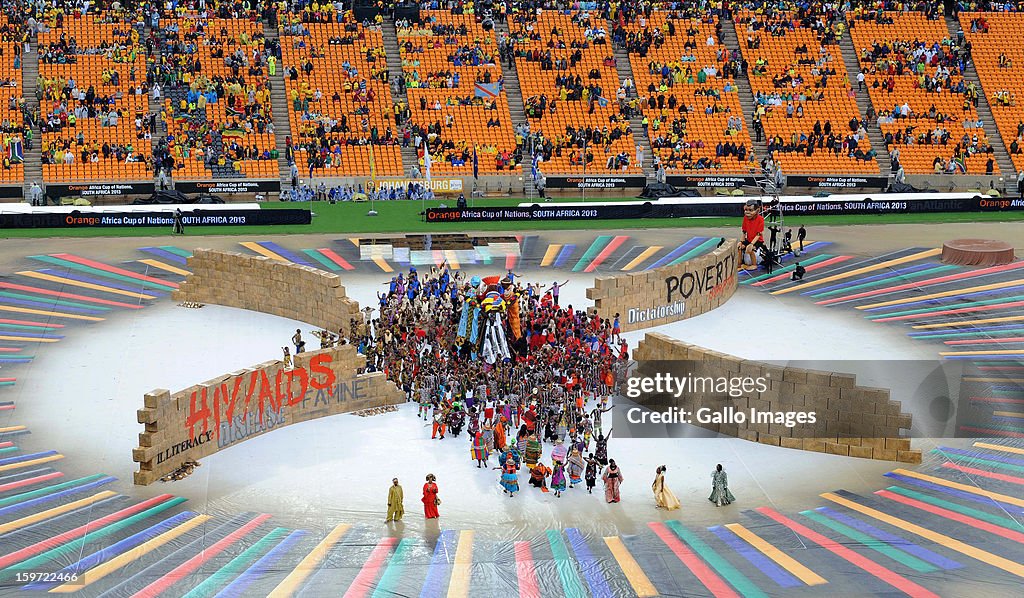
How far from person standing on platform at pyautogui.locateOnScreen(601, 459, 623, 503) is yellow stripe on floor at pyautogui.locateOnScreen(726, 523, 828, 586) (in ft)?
8.24

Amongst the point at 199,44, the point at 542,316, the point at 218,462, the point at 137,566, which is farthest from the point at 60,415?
the point at 199,44

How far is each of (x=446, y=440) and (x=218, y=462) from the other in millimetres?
5333

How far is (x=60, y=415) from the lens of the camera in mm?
32281

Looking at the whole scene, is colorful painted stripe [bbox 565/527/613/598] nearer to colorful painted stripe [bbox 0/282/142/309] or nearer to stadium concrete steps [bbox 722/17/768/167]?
colorful painted stripe [bbox 0/282/142/309]

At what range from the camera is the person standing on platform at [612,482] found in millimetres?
27281

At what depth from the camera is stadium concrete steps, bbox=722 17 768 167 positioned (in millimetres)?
72125

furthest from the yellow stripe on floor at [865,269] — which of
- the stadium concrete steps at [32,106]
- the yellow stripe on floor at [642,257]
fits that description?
the stadium concrete steps at [32,106]

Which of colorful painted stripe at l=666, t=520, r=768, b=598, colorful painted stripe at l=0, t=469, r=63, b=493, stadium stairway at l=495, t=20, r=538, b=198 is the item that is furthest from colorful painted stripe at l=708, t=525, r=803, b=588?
stadium stairway at l=495, t=20, r=538, b=198

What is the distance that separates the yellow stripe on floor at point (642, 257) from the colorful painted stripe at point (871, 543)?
23424mm

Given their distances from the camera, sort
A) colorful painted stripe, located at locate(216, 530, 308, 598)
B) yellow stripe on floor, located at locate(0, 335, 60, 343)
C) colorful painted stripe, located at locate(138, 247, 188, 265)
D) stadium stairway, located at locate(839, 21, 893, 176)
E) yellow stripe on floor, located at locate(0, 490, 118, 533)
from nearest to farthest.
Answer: colorful painted stripe, located at locate(216, 530, 308, 598) < yellow stripe on floor, located at locate(0, 490, 118, 533) < yellow stripe on floor, located at locate(0, 335, 60, 343) < colorful painted stripe, located at locate(138, 247, 188, 265) < stadium stairway, located at locate(839, 21, 893, 176)

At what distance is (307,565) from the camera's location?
24109mm

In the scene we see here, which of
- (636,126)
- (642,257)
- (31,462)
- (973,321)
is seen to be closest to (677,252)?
(642,257)

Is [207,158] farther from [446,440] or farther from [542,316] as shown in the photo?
[446,440]

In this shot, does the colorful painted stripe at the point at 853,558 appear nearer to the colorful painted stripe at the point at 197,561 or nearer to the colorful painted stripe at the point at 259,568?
the colorful painted stripe at the point at 259,568
